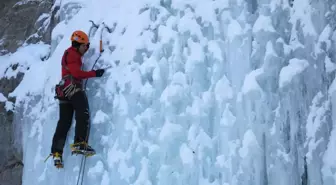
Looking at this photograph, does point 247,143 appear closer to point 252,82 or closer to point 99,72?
point 252,82

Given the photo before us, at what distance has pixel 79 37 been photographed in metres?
4.11

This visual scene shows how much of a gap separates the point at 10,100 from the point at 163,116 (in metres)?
2.11

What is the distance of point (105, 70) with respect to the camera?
162 inches

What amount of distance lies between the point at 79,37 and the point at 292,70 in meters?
1.91

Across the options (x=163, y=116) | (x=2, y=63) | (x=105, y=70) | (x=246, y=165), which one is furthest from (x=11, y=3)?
(x=246, y=165)

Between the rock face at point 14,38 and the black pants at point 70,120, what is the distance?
99 cm

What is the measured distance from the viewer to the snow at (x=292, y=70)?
3.35 metres

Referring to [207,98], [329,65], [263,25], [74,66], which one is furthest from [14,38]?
[329,65]

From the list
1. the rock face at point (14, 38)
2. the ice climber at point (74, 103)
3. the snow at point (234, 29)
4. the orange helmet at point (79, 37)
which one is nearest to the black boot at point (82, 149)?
the ice climber at point (74, 103)

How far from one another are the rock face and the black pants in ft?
3.23

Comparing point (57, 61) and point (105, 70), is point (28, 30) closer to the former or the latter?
point (57, 61)

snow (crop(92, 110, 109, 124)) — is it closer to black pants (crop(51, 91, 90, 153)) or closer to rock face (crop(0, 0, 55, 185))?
black pants (crop(51, 91, 90, 153))

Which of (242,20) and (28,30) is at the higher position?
(28,30)

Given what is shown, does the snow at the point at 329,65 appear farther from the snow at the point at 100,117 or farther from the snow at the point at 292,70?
the snow at the point at 100,117
